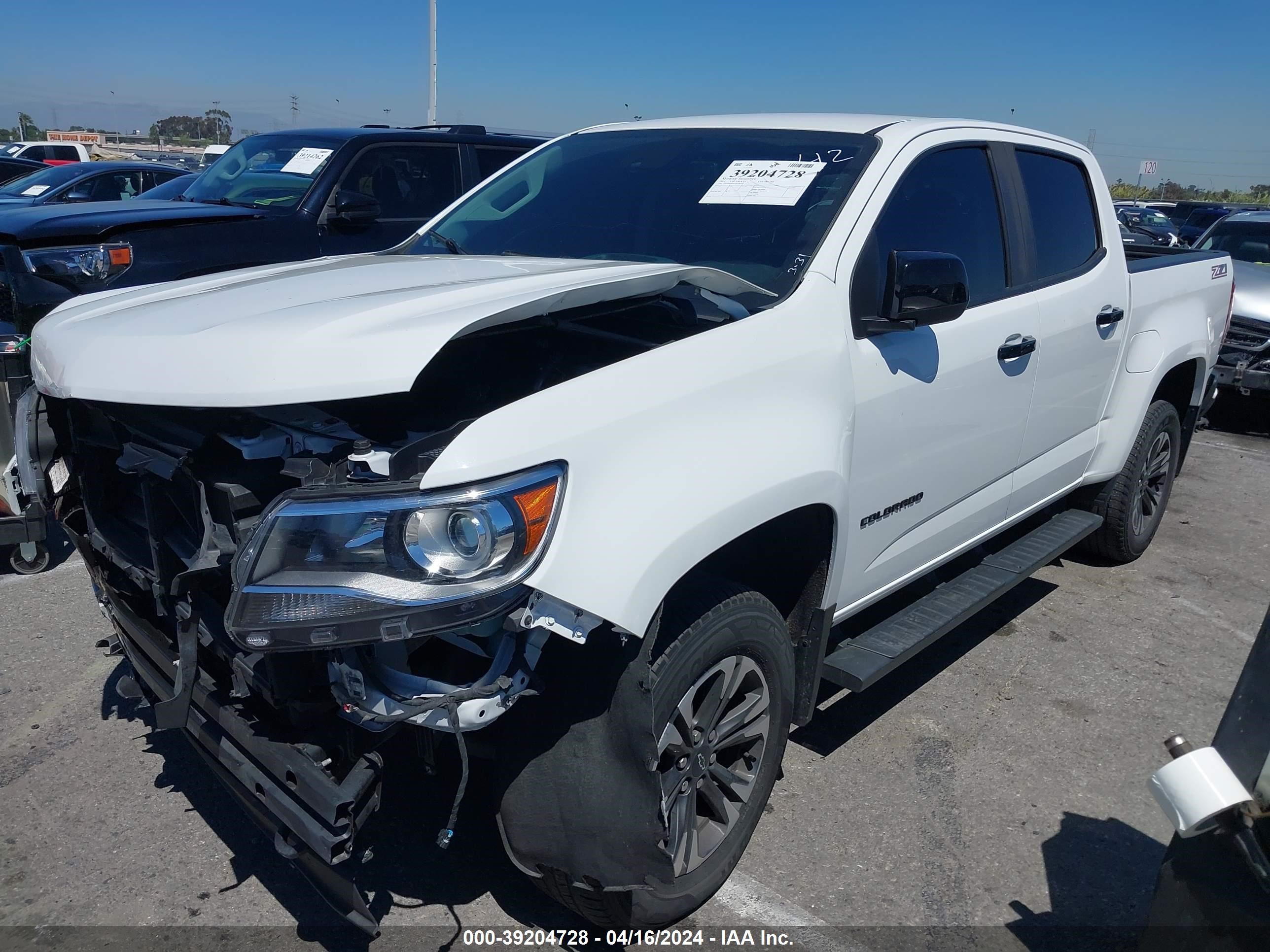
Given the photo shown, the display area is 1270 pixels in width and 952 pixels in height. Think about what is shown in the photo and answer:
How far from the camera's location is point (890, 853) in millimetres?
2855

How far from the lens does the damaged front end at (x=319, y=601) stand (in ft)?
5.96

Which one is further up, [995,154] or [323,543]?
[995,154]

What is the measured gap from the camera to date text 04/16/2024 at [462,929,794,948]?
249cm

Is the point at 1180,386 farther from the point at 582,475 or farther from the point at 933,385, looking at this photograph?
the point at 582,475

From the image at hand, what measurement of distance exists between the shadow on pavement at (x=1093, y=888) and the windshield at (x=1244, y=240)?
344 inches

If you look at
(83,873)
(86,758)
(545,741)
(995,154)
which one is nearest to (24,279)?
(86,758)

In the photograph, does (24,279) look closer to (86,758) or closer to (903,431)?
(86,758)

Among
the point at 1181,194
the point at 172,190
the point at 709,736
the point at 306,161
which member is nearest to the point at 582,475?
the point at 709,736

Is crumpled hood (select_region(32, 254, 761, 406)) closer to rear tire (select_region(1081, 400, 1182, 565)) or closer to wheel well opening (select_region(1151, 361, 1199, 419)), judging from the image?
rear tire (select_region(1081, 400, 1182, 565))

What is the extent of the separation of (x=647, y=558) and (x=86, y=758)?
7.56ft

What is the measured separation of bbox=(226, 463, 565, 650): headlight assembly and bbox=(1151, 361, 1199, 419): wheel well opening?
4.08 m

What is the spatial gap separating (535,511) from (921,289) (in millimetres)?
1407

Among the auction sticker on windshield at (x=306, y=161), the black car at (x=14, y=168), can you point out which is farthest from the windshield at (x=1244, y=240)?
the black car at (x=14, y=168)

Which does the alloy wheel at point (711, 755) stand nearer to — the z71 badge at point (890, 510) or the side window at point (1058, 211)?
the z71 badge at point (890, 510)
